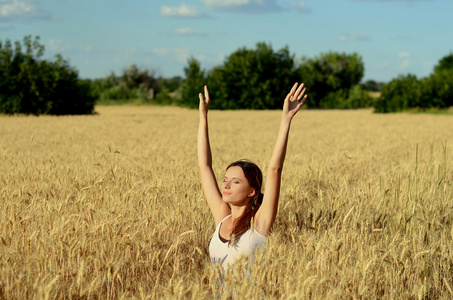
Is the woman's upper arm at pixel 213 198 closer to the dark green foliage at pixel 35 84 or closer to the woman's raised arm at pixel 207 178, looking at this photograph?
the woman's raised arm at pixel 207 178

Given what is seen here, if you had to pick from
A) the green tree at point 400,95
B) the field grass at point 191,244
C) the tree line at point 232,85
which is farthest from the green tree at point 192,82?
the field grass at point 191,244

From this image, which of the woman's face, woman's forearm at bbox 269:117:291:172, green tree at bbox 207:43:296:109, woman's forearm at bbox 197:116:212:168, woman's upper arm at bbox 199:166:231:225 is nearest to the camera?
woman's forearm at bbox 269:117:291:172

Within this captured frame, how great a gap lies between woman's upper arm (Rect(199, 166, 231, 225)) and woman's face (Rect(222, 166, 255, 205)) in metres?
0.27

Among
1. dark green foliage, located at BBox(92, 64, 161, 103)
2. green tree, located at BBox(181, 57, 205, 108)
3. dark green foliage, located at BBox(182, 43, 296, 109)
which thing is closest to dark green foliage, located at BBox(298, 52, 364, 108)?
dark green foliage, located at BBox(182, 43, 296, 109)

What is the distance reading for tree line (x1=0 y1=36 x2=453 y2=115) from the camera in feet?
77.2

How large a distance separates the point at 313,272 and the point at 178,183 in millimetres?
2572

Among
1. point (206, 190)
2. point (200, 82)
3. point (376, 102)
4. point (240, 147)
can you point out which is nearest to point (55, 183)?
point (206, 190)

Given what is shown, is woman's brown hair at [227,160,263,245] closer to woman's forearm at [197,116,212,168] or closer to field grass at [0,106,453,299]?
field grass at [0,106,453,299]

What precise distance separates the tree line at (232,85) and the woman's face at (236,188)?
22512mm

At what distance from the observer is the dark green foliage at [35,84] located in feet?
75.4

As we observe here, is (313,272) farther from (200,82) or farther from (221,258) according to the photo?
(200,82)

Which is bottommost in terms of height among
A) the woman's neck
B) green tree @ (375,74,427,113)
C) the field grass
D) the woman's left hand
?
the field grass

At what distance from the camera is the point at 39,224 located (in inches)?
125

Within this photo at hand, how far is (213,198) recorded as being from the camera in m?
3.14
